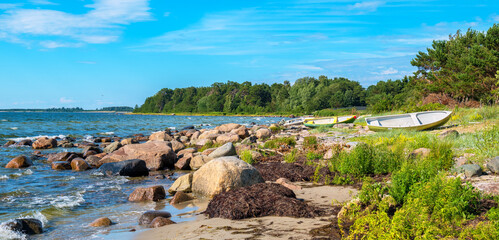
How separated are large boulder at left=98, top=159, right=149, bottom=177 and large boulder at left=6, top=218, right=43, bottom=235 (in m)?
6.34

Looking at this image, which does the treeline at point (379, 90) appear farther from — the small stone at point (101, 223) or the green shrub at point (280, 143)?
the small stone at point (101, 223)

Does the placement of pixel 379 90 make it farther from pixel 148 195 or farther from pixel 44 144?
pixel 148 195

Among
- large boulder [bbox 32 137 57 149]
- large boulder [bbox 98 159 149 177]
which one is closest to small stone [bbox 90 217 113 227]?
large boulder [bbox 98 159 149 177]

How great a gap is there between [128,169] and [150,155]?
2099mm

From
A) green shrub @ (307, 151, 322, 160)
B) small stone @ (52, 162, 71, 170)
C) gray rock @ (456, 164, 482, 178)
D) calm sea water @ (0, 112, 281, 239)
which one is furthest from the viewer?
small stone @ (52, 162, 71, 170)

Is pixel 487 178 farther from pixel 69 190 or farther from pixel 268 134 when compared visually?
pixel 268 134

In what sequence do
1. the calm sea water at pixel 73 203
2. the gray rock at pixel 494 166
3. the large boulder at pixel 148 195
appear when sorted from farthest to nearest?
the large boulder at pixel 148 195, the gray rock at pixel 494 166, the calm sea water at pixel 73 203

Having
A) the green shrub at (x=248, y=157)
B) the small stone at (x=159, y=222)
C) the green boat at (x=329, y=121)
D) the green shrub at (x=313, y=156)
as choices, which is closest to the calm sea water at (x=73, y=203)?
the small stone at (x=159, y=222)

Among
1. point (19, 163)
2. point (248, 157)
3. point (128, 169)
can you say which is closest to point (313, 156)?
point (248, 157)

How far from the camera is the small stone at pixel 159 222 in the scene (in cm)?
651

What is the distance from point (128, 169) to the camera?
13250 millimetres

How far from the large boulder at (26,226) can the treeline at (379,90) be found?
18.0 m

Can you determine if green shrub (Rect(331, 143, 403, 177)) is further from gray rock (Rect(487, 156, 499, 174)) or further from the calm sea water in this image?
the calm sea water

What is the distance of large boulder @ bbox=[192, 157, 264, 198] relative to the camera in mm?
8617
